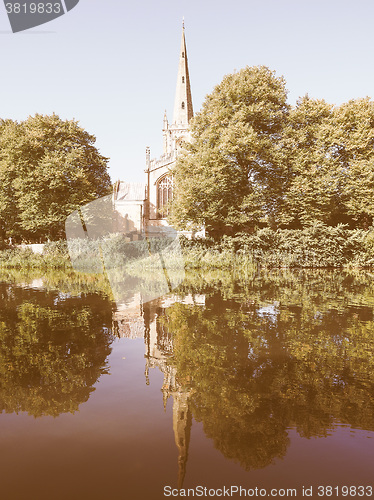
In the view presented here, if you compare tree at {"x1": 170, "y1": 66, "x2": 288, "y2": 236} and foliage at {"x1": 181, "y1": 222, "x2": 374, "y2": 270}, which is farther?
tree at {"x1": 170, "y1": 66, "x2": 288, "y2": 236}

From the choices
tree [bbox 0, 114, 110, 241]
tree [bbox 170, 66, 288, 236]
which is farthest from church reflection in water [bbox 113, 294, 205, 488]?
tree [bbox 0, 114, 110, 241]

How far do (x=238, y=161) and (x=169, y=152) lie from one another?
32.1m

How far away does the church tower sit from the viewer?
50531 millimetres

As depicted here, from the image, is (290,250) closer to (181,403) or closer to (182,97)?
(181,403)

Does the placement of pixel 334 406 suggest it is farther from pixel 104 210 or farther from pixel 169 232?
pixel 169 232

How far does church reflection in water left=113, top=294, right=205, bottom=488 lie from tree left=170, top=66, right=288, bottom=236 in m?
14.1

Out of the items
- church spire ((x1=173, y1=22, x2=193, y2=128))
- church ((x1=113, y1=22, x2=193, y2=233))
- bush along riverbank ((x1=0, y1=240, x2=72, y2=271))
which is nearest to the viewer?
bush along riverbank ((x1=0, y1=240, x2=72, y2=271))

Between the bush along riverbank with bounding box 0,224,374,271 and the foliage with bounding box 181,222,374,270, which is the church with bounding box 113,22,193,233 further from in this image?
the foliage with bounding box 181,222,374,270

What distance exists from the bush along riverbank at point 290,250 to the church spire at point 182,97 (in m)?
41.3

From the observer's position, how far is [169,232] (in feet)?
147

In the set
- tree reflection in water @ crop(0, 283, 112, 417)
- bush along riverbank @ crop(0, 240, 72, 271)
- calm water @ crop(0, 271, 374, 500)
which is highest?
bush along riverbank @ crop(0, 240, 72, 271)

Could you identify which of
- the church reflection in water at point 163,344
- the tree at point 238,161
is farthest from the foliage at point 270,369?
the tree at point 238,161

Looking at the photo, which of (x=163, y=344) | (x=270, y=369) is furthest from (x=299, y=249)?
(x=270, y=369)

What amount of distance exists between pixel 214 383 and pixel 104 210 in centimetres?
3069
